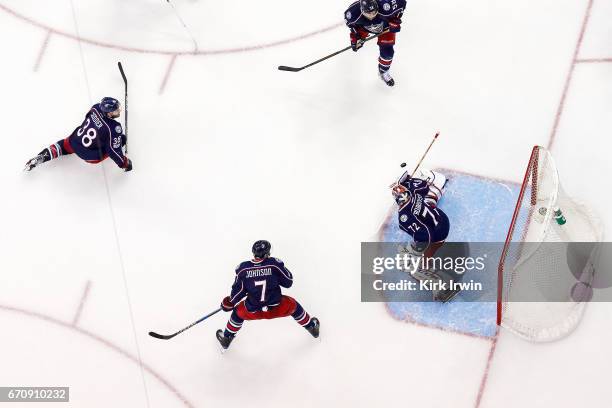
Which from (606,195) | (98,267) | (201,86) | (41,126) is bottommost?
(98,267)

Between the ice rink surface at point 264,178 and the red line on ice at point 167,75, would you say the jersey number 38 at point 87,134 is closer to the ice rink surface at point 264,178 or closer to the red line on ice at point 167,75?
the ice rink surface at point 264,178

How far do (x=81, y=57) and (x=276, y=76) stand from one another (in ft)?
5.43

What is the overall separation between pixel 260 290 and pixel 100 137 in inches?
70.3

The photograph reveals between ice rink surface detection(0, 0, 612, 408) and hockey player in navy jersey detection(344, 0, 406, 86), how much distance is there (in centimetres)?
35

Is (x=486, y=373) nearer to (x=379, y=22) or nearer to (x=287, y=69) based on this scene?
(x=379, y=22)

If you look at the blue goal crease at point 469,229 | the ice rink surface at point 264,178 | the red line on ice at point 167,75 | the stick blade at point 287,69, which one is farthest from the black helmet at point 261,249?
the red line on ice at point 167,75

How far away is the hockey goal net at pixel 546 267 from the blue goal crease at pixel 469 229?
7.0 inches

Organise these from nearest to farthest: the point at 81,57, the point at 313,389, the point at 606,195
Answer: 1. the point at 313,389
2. the point at 606,195
3. the point at 81,57

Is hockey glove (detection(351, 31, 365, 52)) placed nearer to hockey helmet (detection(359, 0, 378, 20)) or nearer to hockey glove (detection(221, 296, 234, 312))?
hockey helmet (detection(359, 0, 378, 20))

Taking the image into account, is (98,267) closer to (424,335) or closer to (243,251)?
(243,251)

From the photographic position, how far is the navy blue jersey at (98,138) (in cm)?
543

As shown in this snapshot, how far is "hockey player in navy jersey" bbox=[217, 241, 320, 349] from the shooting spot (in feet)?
15.0

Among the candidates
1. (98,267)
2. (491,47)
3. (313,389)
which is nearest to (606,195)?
(491,47)

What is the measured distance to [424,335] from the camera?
500 centimetres
